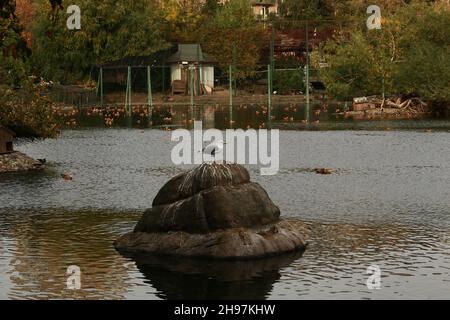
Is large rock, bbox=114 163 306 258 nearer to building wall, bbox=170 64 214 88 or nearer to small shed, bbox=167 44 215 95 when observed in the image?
small shed, bbox=167 44 215 95

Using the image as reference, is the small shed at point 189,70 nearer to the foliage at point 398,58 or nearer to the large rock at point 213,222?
the foliage at point 398,58

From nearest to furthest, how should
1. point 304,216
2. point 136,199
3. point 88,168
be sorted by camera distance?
point 304,216, point 136,199, point 88,168

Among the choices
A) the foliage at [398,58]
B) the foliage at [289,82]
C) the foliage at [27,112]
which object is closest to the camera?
the foliage at [27,112]

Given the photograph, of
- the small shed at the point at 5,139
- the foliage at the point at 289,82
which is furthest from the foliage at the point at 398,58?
the small shed at the point at 5,139

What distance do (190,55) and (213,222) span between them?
9843 centimetres

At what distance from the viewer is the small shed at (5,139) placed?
43.9 metres

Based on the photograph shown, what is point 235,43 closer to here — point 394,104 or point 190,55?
point 190,55

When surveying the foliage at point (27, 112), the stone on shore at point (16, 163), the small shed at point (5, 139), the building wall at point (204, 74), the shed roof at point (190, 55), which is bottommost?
the stone on shore at point (16, 163)

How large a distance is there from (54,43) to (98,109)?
2242 centimetres

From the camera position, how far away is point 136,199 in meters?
35.7

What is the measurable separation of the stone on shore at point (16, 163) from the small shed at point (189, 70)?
72.2 m

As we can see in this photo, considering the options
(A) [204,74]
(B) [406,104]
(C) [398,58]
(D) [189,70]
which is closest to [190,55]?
(D) [189,70]
